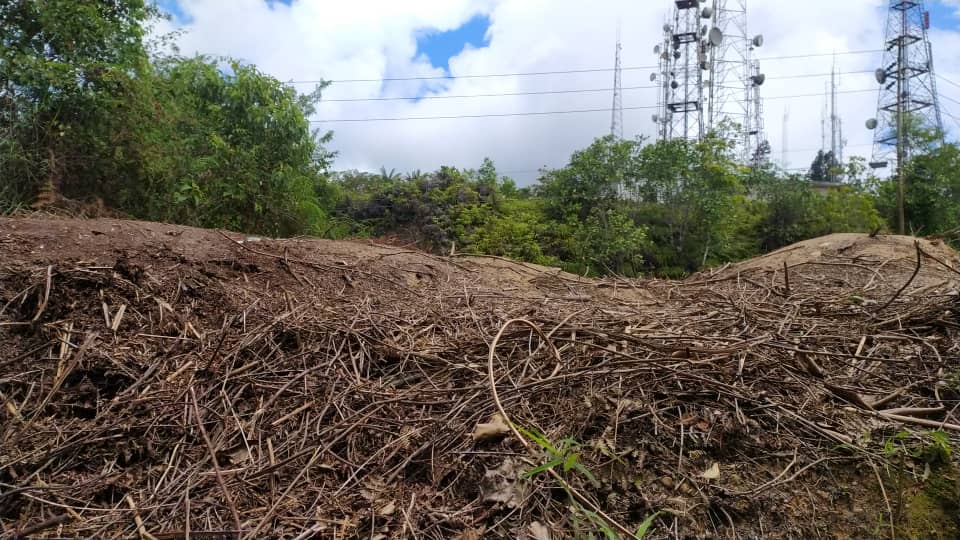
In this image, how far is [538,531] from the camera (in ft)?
4.75

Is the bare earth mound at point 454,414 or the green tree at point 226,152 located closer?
the bare earth mound at point 454,414

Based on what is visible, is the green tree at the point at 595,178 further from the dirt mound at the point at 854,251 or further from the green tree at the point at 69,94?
the green tree at the point at 69,94

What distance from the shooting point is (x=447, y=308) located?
3121 mm

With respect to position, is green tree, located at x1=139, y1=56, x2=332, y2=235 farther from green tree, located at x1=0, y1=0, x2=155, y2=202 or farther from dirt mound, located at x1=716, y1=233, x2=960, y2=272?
dirt mound, located at x1=716, y1=233, x2=960, y2=272

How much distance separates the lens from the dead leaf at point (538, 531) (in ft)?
4.71

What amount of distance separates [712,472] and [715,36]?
18.4m

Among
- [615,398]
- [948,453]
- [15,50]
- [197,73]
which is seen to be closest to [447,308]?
[615,398]

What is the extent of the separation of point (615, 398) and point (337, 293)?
224cm

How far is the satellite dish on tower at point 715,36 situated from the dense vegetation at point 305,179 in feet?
18.3

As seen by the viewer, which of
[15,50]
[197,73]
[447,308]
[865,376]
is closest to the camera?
[865,376]

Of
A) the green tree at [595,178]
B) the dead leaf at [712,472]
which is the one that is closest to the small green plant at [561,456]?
the dead leaf at [712,472]

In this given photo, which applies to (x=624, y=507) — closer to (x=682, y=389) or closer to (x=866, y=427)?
(x=682, y=389)

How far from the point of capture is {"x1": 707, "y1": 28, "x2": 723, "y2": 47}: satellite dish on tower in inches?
655

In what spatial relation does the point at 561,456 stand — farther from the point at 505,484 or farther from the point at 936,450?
the point at 936,450
